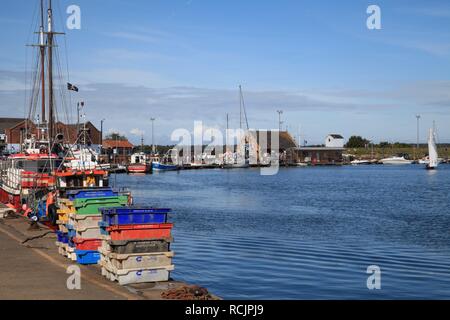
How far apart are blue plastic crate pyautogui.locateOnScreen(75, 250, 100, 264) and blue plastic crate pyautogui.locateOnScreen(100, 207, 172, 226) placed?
2.41 m

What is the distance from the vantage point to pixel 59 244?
18828 millimetres

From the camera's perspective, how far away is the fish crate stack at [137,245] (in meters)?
14.5

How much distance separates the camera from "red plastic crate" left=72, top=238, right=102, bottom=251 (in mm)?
17000

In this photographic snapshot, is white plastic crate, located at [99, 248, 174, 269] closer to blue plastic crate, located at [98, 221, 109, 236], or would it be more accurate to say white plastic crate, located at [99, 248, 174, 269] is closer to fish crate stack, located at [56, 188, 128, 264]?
blue plastic crate, located at [98, 221, 109, 236]

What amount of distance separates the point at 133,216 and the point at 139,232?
408 millimetres

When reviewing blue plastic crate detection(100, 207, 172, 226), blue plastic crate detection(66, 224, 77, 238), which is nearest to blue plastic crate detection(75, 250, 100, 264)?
blue plastic crate detection(66, 224, 77, 238)

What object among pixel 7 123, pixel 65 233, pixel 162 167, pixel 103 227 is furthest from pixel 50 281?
pixel 7 123

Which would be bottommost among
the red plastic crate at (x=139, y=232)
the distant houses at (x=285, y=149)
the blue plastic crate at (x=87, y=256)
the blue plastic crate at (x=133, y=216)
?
the blue plastic crate at (x=87, y=256)

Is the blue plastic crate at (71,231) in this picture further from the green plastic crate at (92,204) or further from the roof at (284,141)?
the roof at (284,141)

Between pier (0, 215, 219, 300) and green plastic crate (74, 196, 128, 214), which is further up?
green plastic crate (74, 196, 128, 214)

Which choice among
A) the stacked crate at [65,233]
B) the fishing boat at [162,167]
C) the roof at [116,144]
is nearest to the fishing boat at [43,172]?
the stacked crate at [65,233]

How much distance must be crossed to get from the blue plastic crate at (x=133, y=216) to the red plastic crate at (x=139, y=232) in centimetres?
12
